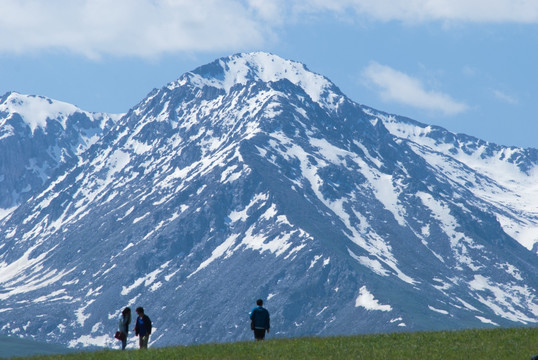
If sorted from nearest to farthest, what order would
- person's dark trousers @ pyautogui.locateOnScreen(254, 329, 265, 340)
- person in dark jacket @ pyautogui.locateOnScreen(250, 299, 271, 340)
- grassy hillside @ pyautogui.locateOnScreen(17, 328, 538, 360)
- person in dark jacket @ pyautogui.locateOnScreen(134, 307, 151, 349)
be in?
grassy hillside @ pyautogui.locateOnScreen(17, 328, 538, 360)
person in dark jacket @ pyautogui.locateOnScreen(250, 299, 271, 340)
person in dark jacket @ pyautogui.locateOnScreen(134, 307, 151, 349)
person's dark trousers @ pyautogui.locateOnScreen(254, 329, 265, 340)

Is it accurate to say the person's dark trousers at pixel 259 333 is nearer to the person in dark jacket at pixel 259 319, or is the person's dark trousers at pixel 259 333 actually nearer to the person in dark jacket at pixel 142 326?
the person in dark jacket at pixel 259 319

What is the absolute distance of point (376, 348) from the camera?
54.8 meters

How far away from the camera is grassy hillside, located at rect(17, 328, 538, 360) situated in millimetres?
52281

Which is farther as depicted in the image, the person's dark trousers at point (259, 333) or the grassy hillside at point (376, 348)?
the person's dark trousers at point (259, 333)

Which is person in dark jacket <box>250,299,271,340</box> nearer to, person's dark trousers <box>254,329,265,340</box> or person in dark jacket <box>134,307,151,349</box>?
person's dark trousers <box>254,329,265,340</box>

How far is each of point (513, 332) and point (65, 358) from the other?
2599 centimetres

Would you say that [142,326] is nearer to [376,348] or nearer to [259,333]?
[259,333]

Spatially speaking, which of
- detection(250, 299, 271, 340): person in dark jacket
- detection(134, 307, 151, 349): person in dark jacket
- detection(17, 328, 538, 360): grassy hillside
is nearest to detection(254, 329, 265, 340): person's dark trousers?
detection(250, 299, 271, 340): person in dark jacket

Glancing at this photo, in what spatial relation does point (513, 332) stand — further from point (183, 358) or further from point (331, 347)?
point (183, 358)

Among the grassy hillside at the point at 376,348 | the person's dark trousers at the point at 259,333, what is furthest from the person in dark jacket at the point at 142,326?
the person's dark trousers at the point at 259,333

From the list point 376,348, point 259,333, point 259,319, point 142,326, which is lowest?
point 376,348

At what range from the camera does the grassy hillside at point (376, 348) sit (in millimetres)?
52281

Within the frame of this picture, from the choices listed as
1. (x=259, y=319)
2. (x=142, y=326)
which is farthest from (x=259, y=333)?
(x=142, y=326)

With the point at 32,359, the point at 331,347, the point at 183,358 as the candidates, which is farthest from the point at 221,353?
the point at 32,359
